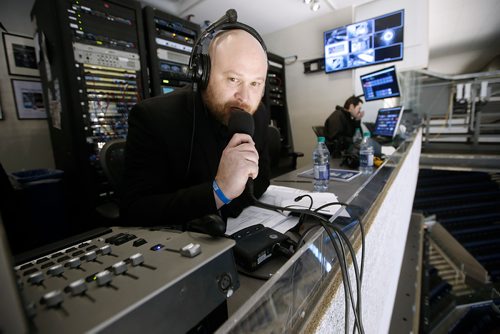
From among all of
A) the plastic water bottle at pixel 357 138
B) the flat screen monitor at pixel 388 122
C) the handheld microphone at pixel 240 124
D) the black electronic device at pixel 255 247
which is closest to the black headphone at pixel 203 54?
the handheld microphone at pixel 240 124

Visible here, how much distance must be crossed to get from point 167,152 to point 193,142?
10 cm

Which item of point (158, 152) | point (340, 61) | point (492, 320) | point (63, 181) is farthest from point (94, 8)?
point (492, 320)

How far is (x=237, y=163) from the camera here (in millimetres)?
568

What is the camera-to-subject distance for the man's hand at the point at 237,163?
57 cm

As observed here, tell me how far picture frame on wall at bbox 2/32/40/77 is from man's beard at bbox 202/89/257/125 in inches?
88.8

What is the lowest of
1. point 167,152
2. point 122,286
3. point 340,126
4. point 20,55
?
point 122,286

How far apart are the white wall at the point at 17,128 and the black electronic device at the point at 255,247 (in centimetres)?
255

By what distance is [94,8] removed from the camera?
66.9 inches

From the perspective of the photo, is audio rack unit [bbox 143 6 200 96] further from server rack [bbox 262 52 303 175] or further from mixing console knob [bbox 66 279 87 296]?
mixing console knob [bbox 66 279 87 296]

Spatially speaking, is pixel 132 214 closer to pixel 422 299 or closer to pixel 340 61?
pixel 422 299

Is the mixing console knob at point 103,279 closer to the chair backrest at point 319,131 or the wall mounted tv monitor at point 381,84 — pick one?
the wall mounted tv monitor at point 381,84

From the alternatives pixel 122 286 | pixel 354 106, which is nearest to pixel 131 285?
pixel 122 286

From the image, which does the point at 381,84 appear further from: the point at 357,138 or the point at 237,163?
the point at 237,163

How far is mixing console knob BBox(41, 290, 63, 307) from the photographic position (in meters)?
0.20
